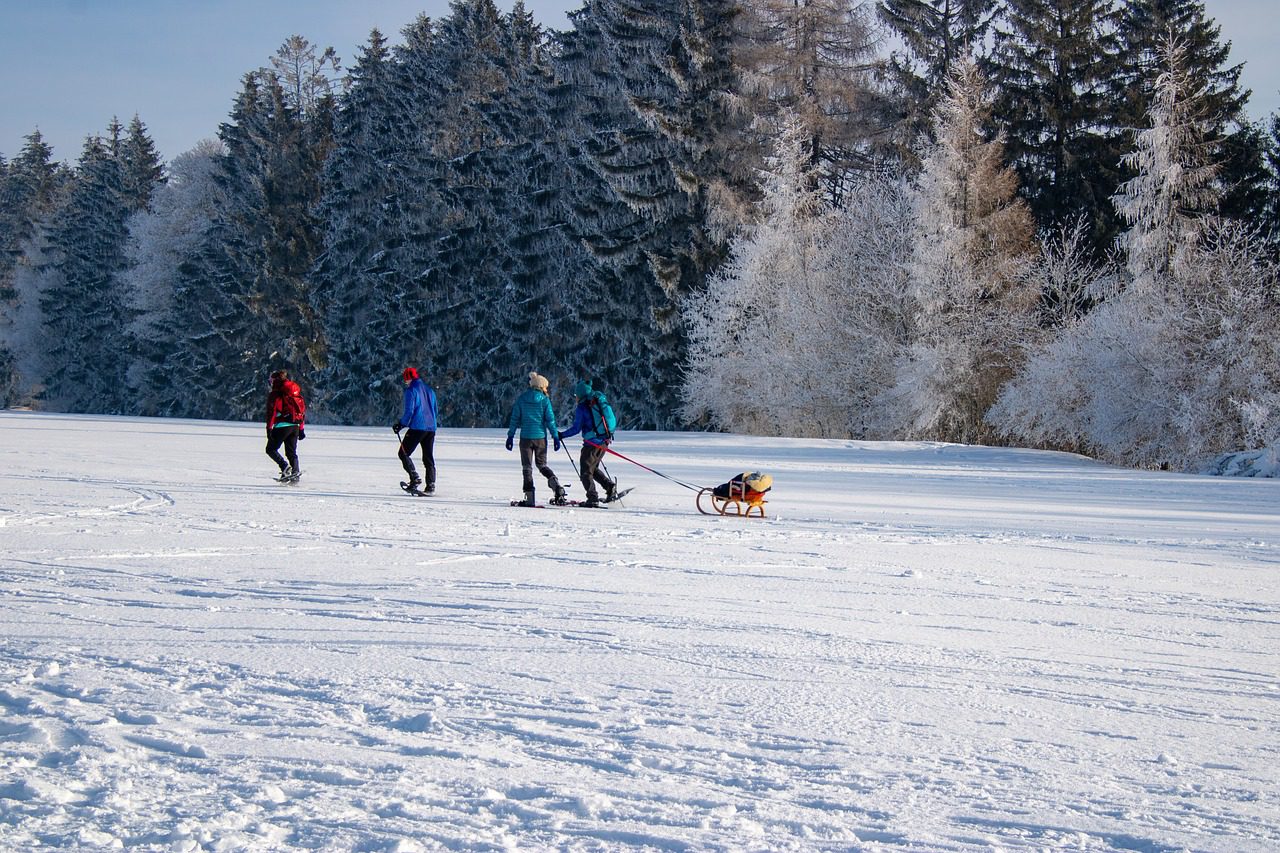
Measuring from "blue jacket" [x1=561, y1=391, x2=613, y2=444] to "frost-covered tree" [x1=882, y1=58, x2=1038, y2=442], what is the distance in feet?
62.3

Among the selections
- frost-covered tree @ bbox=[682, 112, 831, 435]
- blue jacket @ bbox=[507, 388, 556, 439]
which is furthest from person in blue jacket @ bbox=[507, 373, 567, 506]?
frost-covered tree @ bbox=[682, 112, 831, 435]

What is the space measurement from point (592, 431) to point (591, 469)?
59cm

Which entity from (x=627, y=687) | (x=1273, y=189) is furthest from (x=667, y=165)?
(x=627, y=687)

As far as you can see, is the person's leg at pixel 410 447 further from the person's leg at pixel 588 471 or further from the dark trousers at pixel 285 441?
the person's leg at pixel 588 471

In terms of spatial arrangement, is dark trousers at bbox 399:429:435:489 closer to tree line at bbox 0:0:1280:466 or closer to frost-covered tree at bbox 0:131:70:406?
tree line at bbox 0:0:1280:466

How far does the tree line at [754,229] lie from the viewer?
30516mm

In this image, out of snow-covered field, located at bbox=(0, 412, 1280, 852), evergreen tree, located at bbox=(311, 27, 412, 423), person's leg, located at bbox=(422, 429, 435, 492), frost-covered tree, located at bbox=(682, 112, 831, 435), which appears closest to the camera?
snow-covered field, located at bbox=(0, 412, 1280, 852)

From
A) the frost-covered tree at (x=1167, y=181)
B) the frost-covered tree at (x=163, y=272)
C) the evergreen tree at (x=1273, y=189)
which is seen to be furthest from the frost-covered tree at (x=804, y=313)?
the frost-covered tree at (x=163, y=272)

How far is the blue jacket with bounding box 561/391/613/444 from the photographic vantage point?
1491 cm

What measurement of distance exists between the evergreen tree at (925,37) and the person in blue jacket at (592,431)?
92.7 feet

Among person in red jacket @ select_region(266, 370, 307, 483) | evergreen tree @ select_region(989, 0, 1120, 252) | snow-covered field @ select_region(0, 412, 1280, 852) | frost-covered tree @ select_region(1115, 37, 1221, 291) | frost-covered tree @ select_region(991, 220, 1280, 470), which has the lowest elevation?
snow-covered field @ select_region(0, 412, 1280, 852)

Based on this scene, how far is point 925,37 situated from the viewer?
132ft

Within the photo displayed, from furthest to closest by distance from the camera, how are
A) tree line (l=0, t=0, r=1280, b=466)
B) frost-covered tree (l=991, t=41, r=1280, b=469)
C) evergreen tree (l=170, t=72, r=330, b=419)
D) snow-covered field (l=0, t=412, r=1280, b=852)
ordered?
evergreen tree (l=170, t=72, r=330, b=419), tree line (l=0, t=0, r=1280, b=466), frost-covered tree (l=991, t=41, r=1280, b=469), snow-covered field (l=0, t=412, r=1280, b=852)

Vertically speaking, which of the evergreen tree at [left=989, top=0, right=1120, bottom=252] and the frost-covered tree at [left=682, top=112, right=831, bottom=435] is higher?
the evergreen tree at [left=989, top=0, right=1120, bottom=252]
